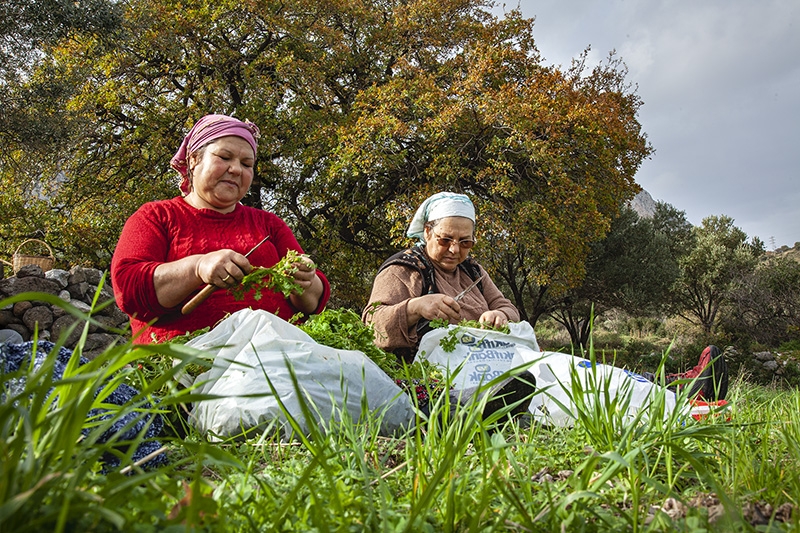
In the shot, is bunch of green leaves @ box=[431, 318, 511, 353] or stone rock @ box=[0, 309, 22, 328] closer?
bunch of green leaves @ box=[431, 318, 511, 353]

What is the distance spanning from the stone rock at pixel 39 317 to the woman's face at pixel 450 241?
636cm

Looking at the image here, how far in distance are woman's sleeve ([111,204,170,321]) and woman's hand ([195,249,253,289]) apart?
0.36m

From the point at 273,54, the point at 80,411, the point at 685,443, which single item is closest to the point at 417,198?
the point at 273,54

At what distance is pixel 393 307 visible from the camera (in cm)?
341

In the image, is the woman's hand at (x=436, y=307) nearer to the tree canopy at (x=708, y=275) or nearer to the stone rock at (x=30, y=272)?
the stone rock at (x=30, y=272)

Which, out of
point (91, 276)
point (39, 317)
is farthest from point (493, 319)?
point (91, 276)

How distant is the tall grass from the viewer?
27.1 inches

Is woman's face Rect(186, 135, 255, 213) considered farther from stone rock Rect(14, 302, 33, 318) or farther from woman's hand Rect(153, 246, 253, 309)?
stone rock Rect(14, 302, 33, 318)

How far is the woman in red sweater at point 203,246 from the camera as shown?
8.20 feet

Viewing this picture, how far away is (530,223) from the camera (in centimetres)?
1172

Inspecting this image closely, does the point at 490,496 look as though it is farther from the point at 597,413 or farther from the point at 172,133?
the point at 172,133

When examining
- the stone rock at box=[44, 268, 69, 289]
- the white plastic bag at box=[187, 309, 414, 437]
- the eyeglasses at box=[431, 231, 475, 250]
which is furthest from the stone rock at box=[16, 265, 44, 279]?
the white plastic bag at box=[187, 309, 414, 437]

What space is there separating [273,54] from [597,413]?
13.2m

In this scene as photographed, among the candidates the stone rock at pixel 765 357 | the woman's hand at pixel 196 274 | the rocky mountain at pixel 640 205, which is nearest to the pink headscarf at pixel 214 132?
the woman's hand at pixel 196 274
